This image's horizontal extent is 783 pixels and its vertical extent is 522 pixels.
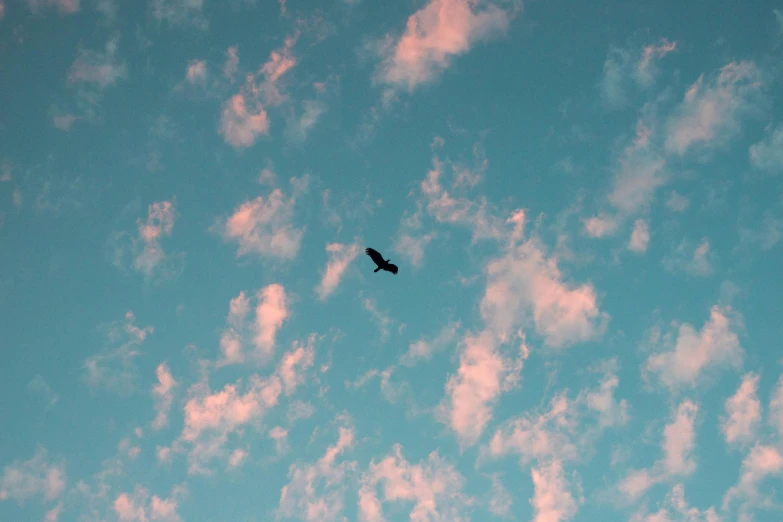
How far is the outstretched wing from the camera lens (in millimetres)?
A: 43406

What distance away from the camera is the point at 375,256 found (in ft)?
144

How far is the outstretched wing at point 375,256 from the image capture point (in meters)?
43.4

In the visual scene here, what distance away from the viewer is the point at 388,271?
45.7 m
